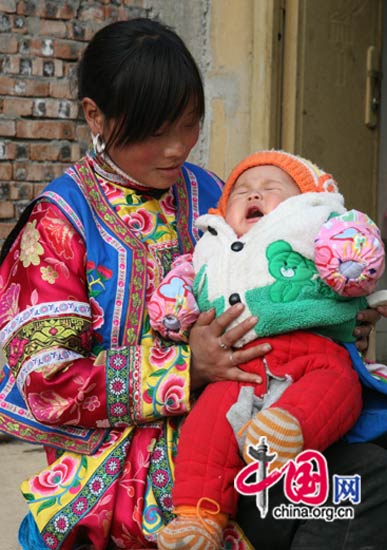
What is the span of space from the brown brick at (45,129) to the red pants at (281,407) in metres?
2.59

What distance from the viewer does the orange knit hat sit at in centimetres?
252

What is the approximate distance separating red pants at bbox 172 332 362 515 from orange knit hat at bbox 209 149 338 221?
0.39 meters

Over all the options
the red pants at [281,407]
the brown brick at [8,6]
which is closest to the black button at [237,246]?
the red pants at [281,407]

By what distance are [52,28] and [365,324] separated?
272 centimetres

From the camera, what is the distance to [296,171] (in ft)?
8.33

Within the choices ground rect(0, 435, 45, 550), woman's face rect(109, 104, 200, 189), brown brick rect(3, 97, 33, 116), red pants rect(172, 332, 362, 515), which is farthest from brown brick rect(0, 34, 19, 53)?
red pants rect(172, 332, 362, 515)

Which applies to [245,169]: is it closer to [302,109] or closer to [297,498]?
[297,498]

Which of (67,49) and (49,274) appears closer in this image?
(49,274)

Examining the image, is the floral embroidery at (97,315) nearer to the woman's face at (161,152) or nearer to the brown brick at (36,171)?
the woman's face at (161,152)

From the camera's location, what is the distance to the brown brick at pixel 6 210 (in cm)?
461

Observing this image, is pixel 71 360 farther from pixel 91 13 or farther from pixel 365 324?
pixel 91 13

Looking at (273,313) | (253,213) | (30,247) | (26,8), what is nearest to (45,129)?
(26,8)

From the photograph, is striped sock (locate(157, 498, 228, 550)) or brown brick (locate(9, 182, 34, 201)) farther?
brown brick (locate(9, 182, 34, 201))

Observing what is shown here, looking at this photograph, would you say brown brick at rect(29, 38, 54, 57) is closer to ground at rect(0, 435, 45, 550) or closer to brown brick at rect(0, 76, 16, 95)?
brown brick at rect(0, 76, 16, 95)
